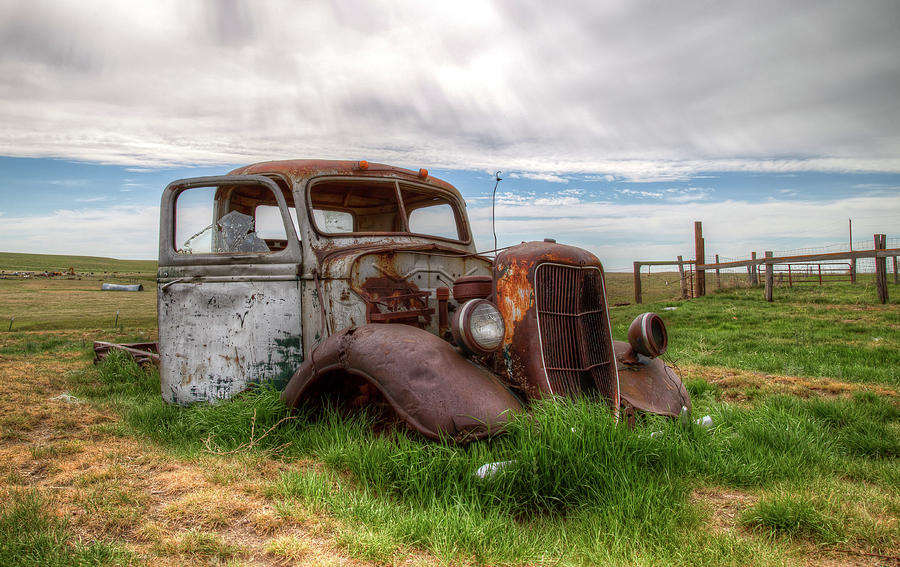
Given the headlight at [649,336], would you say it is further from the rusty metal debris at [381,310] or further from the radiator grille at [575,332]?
the radiator grille at [575,332]

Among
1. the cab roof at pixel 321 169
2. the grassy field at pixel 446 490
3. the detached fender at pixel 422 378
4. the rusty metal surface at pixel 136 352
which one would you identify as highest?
the cab roof at pixel 321 169

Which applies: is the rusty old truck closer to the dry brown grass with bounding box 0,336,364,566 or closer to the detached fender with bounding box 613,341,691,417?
the detached fender with bounding box 613,341,691,417

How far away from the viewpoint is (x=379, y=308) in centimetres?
380

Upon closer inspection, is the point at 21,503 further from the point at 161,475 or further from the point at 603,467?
the point at 603,467

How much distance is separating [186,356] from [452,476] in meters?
2.59

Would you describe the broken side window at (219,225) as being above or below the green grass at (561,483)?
above

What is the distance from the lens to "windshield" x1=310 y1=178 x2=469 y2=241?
440cm

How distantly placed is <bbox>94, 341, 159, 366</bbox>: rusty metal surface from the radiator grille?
488 cm

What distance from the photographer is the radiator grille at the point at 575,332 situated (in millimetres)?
3049

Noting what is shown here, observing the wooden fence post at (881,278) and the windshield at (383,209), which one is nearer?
the windshield at (383,209)

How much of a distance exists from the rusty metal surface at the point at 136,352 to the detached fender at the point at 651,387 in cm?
504

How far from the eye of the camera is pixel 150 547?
214 cm

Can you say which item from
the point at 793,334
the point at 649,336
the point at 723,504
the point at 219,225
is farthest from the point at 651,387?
the point at 793,334

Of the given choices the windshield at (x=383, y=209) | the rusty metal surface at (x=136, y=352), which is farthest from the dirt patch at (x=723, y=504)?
the rusty metal surface at (x=136, y=352)
